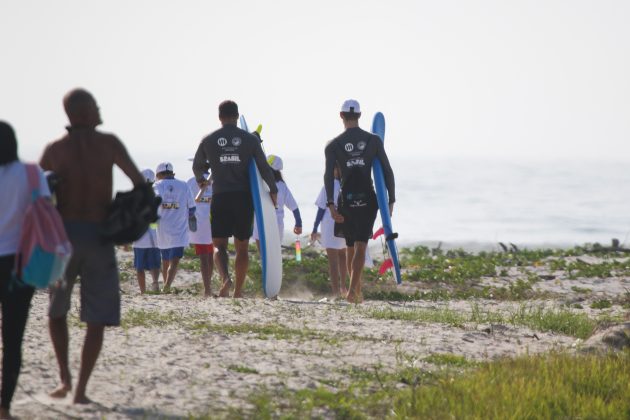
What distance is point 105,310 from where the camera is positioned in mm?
7480

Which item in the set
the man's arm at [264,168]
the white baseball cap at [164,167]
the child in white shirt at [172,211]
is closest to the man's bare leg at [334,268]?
the child in white shirt at [172,211]

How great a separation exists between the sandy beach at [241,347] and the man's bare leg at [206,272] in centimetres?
151

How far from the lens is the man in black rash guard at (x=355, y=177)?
543 inches

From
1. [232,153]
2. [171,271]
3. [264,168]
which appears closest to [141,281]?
[171,271]

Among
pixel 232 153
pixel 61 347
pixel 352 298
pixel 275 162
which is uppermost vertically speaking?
pixel 275 162

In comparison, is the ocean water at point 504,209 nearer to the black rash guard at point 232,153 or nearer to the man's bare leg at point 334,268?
the man's bare leg at point 334,268

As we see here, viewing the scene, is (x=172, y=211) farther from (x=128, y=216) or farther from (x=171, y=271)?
(x=128, y=216)

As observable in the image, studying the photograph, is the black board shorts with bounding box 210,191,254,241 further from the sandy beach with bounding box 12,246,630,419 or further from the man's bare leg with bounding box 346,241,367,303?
the man's bare leg with bounding box 346,241,367,303

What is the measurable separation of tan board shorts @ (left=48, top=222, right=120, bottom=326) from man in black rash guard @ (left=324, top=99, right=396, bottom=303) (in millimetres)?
6444

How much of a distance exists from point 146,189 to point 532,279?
11950 mm

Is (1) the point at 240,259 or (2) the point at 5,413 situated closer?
(2) the point at 5,413

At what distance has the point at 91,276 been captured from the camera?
24.6 ft

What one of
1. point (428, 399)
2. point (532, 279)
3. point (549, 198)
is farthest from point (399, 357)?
point (549, 198)

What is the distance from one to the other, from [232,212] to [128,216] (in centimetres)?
587
